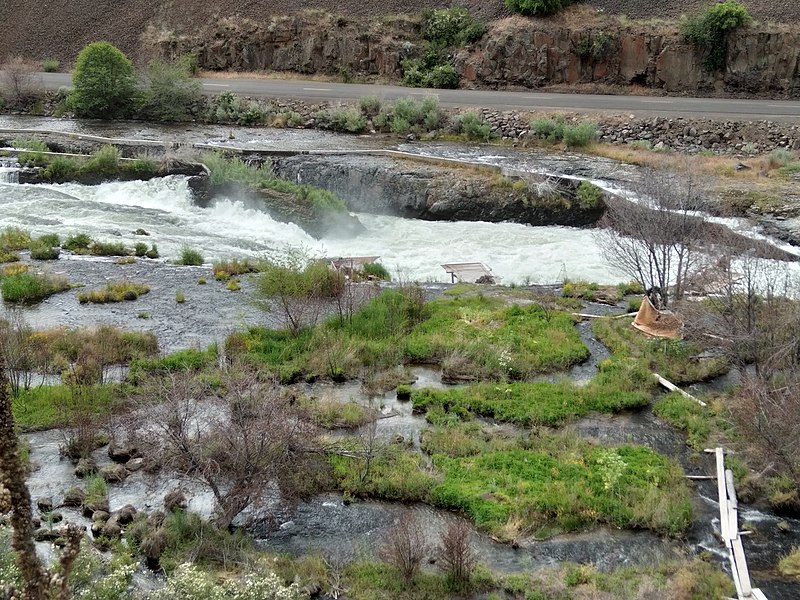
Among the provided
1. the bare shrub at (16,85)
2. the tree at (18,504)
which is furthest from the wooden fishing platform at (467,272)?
the bare shrub at (16,85)

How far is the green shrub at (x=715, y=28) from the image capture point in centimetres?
3209

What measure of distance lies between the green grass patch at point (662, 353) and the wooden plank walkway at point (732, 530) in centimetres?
260

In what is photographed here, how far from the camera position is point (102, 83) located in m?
34.6

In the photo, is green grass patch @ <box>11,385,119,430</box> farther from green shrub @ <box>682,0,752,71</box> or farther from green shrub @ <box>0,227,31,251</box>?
green shrub @ <box>682,0,752,71</box>

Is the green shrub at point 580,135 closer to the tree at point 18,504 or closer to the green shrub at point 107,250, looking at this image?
the green shrub at point 107,250

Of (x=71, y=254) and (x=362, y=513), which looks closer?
(x=362, y=513)

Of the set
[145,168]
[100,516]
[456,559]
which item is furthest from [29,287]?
[456,559]

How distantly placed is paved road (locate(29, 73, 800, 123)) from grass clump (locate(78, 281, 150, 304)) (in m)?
17.7

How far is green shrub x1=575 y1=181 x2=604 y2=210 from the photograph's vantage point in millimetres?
23469

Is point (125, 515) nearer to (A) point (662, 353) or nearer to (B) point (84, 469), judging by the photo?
(B) point (84, 469)

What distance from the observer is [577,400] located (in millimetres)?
13891

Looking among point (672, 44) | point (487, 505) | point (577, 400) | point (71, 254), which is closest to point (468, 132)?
point (672, 44)

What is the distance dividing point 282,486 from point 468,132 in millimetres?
21784

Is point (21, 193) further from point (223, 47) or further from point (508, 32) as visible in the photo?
point (508, 32)
